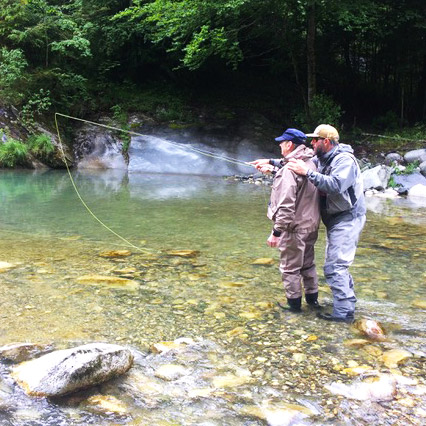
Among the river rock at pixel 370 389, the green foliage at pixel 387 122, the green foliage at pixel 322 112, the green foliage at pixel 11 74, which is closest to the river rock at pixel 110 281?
the river rock at pixel 370 389

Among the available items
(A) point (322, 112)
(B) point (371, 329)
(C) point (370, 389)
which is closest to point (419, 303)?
(B) point (371, 329)

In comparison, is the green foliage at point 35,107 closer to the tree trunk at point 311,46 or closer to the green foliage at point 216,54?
the green foliage at point 216,54

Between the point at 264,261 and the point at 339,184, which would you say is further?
the point at 264,261

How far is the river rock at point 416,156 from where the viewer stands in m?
13.8

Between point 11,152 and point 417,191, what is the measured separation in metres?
12.6

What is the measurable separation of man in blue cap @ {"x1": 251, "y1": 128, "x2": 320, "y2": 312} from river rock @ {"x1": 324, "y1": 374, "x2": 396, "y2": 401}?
1253 millimetres

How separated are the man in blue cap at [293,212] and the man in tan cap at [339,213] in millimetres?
99

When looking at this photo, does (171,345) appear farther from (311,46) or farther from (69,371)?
(311,46)

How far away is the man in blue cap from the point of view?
157 inches

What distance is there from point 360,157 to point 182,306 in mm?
12545

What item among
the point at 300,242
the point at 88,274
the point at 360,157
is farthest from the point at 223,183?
the point at 300,242

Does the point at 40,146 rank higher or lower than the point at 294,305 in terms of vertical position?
higher

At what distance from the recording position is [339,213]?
13.5ft

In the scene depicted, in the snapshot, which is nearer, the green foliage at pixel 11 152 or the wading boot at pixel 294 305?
the wading boot at pixel 294 305
